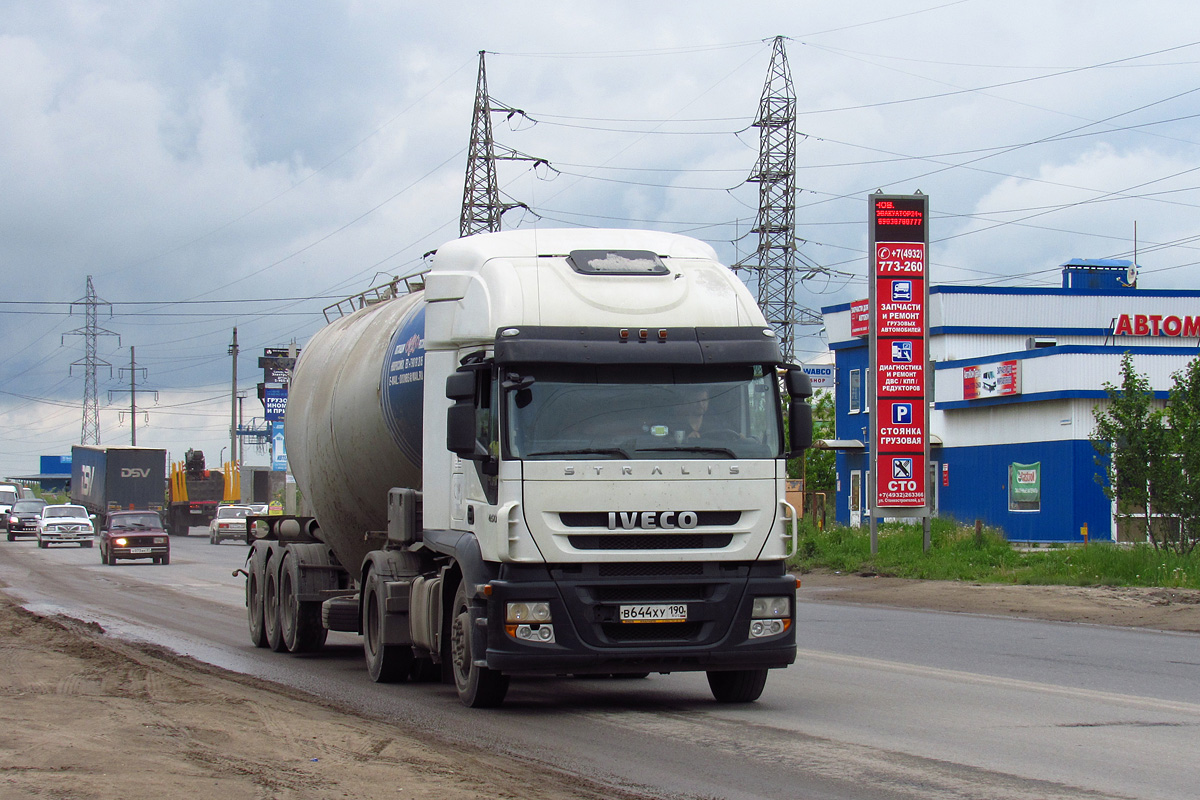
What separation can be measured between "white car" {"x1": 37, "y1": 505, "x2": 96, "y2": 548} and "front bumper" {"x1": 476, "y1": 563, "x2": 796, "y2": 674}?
5176cm

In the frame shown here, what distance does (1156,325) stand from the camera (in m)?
50.5

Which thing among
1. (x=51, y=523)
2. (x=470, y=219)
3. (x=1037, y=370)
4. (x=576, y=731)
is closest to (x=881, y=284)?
(x=1037, y=370)

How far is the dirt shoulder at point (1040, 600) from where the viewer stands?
833 inches

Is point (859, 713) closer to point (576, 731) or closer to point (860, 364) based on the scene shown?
point (576, 731)

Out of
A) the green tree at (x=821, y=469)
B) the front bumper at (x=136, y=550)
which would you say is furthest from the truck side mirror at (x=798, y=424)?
the green tree at (x=821, y=469)

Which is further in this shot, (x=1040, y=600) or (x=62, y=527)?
(x=62, y=527)

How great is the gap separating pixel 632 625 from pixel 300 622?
6.80 meters

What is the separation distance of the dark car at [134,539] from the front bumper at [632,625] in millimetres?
34840

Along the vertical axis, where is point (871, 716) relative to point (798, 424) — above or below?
below

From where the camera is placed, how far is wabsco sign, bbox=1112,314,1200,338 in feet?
164

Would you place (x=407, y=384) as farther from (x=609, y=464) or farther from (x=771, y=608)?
(x=771, y=608)

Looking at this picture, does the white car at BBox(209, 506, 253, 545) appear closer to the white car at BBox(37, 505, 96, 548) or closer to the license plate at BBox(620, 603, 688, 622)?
the white car at BBox(37, 505, 96, 548)

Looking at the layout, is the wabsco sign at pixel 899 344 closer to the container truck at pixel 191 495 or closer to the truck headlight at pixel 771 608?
the truck headlight at pixel 771 608

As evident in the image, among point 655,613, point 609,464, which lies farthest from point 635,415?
point 655,613
